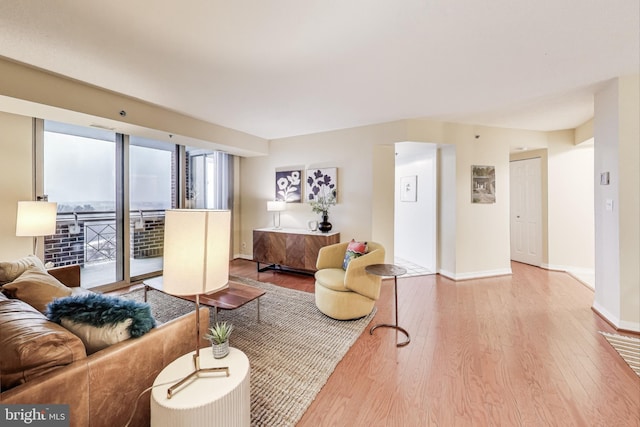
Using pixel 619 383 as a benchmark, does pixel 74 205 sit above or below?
above

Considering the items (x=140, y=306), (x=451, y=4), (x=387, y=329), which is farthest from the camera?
(x=387, y=329)

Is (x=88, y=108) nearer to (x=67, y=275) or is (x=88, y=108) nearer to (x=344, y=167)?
(x=67, y=275)

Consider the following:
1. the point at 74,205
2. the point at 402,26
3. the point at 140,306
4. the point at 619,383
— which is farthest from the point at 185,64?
the point at 619,383

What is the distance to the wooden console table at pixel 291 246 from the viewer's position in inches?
168

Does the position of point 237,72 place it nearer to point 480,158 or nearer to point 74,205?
point 74,205

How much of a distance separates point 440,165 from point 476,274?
1991 mm

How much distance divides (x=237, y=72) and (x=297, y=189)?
2.66m

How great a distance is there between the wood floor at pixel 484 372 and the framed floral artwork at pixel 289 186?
269cm

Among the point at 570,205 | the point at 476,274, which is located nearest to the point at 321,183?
the point at 476,274

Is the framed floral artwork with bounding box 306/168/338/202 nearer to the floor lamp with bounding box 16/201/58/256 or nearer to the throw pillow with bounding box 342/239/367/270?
the throw pillow with bounding box 342/239/367/270

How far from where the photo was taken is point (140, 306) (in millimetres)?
1395

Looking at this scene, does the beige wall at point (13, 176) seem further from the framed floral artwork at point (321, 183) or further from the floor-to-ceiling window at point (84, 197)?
the framed floral artwork at point (321, 183)

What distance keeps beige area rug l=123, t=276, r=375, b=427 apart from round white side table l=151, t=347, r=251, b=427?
A: 1.47 feet

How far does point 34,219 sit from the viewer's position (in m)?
2.49
